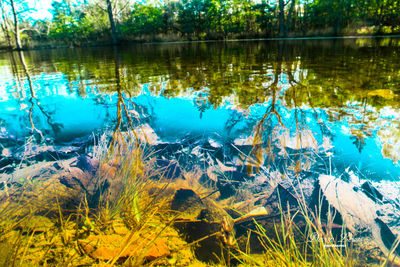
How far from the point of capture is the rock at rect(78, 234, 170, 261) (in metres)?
0.77

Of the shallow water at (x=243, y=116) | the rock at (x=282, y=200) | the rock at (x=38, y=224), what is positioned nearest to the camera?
the rock at (x=38, y=224)

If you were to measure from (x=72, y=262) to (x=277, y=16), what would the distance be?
81.2 feet

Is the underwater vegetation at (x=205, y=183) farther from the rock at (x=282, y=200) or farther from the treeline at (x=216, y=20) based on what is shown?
the treeline at (x=216, y=20)

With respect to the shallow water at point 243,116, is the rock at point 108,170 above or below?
below

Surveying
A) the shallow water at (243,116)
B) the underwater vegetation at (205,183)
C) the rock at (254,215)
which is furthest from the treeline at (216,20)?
the rock at (254,215)

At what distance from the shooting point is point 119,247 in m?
0.81

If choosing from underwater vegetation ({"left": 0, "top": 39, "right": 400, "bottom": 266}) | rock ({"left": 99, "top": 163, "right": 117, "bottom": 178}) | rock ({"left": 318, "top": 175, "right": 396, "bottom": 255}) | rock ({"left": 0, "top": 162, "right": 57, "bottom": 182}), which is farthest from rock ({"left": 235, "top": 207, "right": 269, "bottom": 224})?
rock ({"left": 0, "top": 162, "right": 57, "bottom": 182})

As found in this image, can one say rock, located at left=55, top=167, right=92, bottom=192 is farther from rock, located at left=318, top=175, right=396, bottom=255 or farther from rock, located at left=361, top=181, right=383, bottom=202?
rock, located at left=361, top=181, right=383, bottom=202

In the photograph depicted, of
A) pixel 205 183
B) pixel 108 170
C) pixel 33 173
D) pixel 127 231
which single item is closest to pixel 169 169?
pixel 205 183

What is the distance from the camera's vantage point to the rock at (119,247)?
0.77 meters

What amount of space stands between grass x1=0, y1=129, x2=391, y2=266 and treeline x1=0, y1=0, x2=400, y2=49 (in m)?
20.6

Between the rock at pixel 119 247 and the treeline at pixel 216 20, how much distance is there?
2084 centimetres

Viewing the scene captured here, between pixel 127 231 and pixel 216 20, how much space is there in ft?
82.6

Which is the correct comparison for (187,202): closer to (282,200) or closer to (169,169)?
(169,169)
